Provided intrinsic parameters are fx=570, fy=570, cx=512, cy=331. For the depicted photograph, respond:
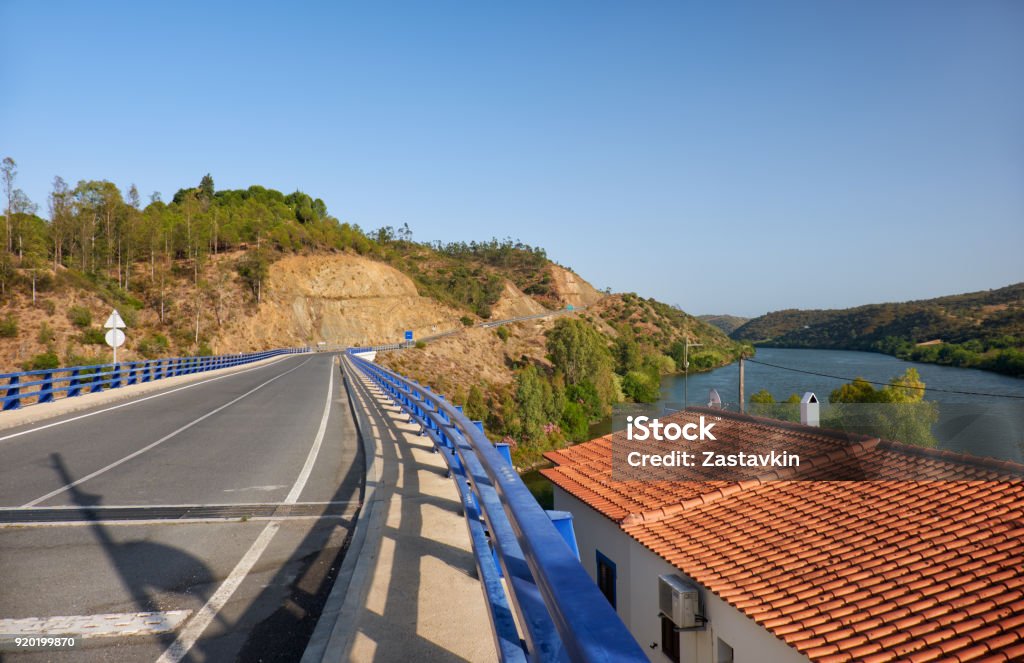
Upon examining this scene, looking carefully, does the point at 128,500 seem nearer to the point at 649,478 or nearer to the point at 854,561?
the point at 854,561

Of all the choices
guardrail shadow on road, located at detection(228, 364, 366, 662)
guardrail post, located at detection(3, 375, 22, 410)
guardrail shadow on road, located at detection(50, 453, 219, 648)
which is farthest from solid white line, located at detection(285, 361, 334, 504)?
guardrail post, located at detection(3, 375, 22, 410)

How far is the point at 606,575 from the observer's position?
13742 mm

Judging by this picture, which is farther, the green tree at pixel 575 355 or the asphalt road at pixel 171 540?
the green tree at pixel 575 355

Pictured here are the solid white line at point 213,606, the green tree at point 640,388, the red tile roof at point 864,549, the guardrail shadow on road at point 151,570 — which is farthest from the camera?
the green tree at point 640,388

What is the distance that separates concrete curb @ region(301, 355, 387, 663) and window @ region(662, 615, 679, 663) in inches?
301

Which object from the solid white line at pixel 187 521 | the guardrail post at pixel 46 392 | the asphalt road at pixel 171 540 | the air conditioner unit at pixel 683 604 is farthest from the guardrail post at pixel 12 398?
the air conditioner unit at pixel 683 604

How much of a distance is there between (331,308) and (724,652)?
86.7 metres

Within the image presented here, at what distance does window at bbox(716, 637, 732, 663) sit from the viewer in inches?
359

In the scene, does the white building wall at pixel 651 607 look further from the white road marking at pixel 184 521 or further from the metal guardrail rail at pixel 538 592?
the metal guardrail rail at pixel 538 592

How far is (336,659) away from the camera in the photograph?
107 inches

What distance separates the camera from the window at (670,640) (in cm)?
1067

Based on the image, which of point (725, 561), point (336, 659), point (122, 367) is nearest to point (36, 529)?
point (336, 659)

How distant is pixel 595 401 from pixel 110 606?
81899 millimetres

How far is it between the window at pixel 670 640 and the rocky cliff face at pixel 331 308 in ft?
247
